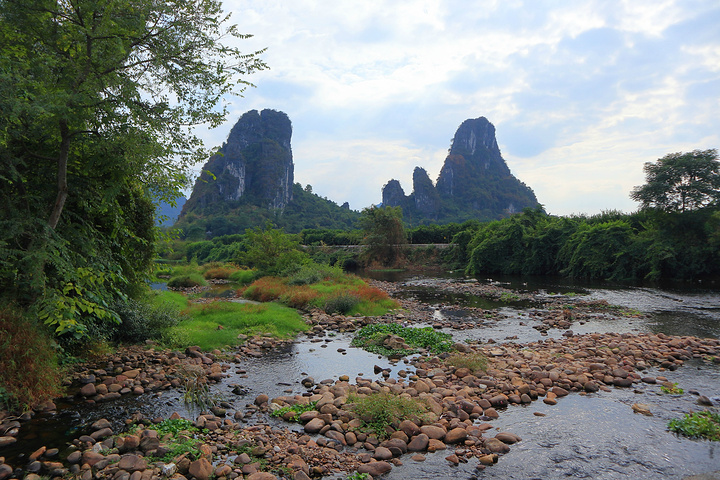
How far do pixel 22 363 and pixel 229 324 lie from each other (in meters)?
7.88

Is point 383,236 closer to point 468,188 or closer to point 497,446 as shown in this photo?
point 497,446

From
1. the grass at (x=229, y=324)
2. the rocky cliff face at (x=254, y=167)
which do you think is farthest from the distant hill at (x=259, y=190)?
the grass at (x=229, y=324)

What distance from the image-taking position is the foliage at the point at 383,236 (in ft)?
195

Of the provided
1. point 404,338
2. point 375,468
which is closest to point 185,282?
point 404,338

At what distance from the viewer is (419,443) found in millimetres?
6379

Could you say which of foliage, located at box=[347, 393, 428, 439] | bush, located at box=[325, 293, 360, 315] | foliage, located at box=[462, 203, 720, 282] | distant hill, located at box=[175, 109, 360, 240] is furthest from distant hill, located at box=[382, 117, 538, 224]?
foliage, located at box=[347, 393, 428, 439]

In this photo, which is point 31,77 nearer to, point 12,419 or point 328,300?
point 12,419

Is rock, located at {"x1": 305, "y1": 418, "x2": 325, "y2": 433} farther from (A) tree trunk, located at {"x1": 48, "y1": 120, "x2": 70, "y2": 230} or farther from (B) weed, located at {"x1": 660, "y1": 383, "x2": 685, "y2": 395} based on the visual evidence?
(B) weed, located at {"x1": 660, "y1": 383, "x2": 685, "y2": 395}

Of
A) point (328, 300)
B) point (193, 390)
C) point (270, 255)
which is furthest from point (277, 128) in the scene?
point (193, 390)

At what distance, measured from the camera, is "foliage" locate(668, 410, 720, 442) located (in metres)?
6.63

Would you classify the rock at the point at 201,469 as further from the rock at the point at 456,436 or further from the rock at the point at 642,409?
the rock at the point at 642,409

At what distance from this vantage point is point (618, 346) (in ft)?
39.1

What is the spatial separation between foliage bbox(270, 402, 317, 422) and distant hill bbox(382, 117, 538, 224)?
128 metres

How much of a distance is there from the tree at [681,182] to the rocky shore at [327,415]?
2699cm
